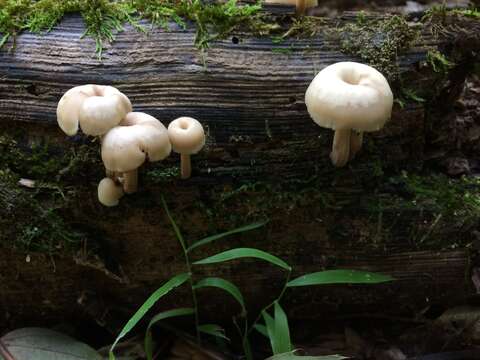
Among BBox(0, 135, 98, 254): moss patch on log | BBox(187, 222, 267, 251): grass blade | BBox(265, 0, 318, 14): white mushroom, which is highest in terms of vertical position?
BBox(265, 0, 318, 14): white mushroom

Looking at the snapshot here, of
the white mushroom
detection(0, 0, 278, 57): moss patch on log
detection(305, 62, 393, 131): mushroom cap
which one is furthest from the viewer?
the white mushroom

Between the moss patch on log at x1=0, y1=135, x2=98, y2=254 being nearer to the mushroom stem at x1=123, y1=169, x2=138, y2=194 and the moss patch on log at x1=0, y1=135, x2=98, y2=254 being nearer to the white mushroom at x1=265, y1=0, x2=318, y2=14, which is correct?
the mushroom stem at x1=123, y1=169, x2=138, y2=194

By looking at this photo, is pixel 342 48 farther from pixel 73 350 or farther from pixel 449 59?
pixel 73 350

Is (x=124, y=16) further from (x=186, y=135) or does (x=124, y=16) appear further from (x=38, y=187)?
(x=38, y=187)

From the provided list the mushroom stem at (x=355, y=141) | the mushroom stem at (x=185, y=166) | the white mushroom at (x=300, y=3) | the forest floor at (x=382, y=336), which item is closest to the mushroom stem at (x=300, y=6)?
the white mushroom at (x=300, y=3)

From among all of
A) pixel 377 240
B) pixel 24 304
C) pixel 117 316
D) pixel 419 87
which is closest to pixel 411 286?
pixel 377 240

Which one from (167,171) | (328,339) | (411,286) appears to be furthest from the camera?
(328,339)

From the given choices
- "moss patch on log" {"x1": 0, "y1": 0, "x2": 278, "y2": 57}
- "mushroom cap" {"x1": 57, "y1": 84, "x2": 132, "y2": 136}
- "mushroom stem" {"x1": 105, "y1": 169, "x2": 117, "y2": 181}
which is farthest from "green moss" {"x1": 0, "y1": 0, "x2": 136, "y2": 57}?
"mushroom stem" {"x1": 105, "y1": 169, "x2": 117, "y2": 181}
